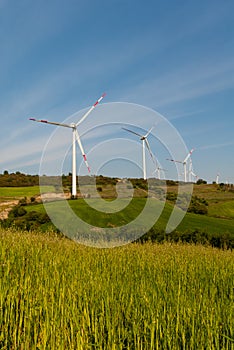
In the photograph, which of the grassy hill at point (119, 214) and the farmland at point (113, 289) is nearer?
the farmland at point (113, 289)

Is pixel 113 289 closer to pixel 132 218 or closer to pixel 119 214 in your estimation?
pixel 132 218

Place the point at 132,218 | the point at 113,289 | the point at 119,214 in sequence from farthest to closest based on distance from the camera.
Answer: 1. the point at 119,214
2. the point at 132,218
3. the point at 113,289

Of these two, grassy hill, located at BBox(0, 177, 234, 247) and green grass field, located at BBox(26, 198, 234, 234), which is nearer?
grassy hill, located at BBox(0, 177, 234, 247)

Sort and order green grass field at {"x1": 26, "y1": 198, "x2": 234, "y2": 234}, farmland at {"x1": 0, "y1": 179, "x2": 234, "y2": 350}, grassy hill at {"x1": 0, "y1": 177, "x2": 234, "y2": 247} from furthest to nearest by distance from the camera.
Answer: green grass field at {"x1": 26, "y1": 198, "x2": 234, "y2": 234}
grassy hill at {"x1": 0, "y1": 177, "x2": 234, "y2": 247}
farmland at {"x1": 0, "y1": 179, "x2": 234, "y2": 350}

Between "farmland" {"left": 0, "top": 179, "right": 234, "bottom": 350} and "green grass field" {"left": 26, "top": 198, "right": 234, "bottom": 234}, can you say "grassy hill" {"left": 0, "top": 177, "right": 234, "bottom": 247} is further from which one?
"farmland" {"left": 0, "top": 179, "right": 234, "bottom": 350}

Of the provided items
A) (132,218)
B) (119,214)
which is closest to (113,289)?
(132,218)

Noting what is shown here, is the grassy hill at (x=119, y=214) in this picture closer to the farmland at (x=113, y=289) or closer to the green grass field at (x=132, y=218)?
the green grass field at (x=132, y=218)

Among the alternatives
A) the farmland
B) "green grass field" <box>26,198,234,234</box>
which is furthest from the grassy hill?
the farmland

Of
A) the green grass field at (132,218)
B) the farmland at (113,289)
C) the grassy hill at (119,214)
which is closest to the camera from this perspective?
the farmland at (113,289)

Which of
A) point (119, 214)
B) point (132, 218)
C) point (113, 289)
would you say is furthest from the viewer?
point (119, 214)

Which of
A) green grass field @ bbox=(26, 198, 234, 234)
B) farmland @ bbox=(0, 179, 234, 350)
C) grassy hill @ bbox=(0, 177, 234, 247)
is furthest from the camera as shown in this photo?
green grass field @ bbox=(26, 198, 234, 234)

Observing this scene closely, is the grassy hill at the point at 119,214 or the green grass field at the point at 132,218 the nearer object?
the grassy hill at the point at 119,214

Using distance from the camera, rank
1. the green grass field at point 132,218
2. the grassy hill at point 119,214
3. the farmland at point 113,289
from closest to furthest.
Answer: the farmland at point 113,289 → the grassy hill at point 119,214 → the green grass field at point 132,218

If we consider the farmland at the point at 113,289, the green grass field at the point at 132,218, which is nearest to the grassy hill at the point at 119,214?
the green grass field at the point at 132,218
